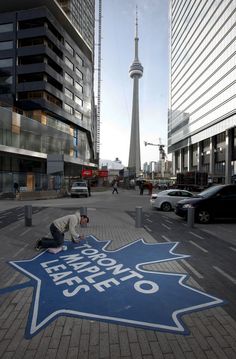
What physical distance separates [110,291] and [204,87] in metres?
74.1

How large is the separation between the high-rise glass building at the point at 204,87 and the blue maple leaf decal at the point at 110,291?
53515 mm

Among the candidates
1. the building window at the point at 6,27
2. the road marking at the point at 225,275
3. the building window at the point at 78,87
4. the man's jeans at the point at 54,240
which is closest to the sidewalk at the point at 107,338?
the road marking at the point at 225,275

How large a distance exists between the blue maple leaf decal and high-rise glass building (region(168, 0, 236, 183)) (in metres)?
53.5

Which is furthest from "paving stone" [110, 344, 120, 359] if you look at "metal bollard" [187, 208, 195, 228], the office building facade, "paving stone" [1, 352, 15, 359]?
the office building facade

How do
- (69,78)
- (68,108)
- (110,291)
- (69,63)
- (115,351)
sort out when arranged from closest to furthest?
(115,351), (110,291), (68,108), (69,78), (69,63)

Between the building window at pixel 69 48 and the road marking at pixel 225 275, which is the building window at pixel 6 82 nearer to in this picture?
the building window at pixel 69 48

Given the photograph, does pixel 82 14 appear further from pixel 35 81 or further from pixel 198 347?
pixel 198 347

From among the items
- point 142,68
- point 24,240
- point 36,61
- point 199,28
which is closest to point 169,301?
point 24,240

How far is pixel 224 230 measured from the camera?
1154cm

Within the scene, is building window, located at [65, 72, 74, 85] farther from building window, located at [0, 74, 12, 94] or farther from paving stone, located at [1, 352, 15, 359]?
paving stone, located at [1, 352, 15, 359]

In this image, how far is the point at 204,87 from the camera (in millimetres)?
71500

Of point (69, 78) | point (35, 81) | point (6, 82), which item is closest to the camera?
point (35, 81)

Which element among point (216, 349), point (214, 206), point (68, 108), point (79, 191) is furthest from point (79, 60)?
point (216, 349)

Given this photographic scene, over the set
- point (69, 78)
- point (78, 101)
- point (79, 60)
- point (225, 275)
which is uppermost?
point (79, 60)
